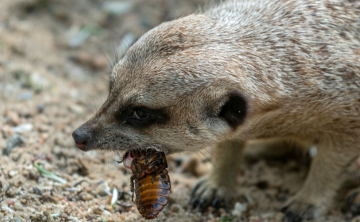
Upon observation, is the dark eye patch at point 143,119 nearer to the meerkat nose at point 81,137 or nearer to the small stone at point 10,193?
the meerkat nose at point 81,137

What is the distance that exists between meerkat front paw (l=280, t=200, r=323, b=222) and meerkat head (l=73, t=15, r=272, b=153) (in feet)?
4.46

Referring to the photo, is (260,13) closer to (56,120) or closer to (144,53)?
(144,53)

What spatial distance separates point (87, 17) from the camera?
25.5 feet

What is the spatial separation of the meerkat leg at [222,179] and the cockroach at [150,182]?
1.24m

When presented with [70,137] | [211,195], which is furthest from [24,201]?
[211,195]

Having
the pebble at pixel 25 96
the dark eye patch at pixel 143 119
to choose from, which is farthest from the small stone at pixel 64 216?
the pebble at pixel 25 96

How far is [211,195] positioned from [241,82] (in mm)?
1725

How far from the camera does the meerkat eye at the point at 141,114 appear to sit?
3.66 meters

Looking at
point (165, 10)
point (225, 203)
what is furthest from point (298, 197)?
point (165, 10)

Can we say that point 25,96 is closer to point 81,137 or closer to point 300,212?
point 81,137

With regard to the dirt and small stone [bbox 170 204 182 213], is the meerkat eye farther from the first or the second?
small stone [bbox 170 204 182 213]

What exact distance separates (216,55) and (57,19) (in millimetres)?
4711

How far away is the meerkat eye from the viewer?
3664 millimetres

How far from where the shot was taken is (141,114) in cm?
367
